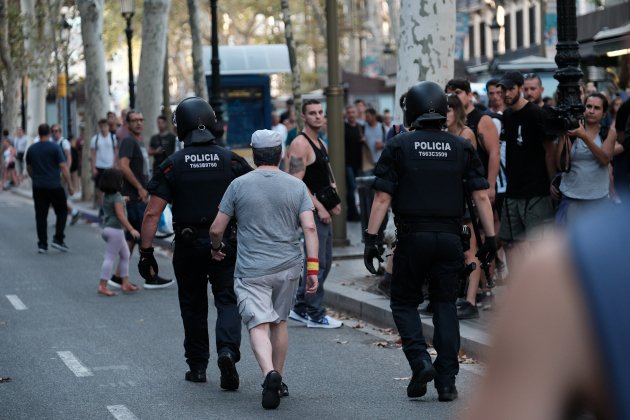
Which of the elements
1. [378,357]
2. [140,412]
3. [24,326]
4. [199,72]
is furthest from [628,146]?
[199,72]

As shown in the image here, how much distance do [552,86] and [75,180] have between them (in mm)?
14071

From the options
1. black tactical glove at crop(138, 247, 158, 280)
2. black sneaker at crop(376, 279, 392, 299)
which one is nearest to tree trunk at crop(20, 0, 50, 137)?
black sneaker at crop(376, 279, 392, 299)

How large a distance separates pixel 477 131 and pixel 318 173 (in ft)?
4.32

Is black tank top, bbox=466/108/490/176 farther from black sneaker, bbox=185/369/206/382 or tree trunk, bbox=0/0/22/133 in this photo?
tree trunk, bbox=0/0/22/133

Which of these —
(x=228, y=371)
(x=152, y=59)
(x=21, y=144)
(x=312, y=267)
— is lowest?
(x=228, y=371)

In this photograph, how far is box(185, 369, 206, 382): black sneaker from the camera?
8.45 m

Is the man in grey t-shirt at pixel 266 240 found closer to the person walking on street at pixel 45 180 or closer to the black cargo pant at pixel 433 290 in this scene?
the black cargo pant at pixel 433 290

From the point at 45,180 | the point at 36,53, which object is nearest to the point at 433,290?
the point at 45,180

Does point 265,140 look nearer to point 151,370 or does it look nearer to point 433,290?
point 433,290

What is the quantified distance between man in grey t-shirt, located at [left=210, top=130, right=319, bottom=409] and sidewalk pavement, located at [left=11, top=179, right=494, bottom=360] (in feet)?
4.03

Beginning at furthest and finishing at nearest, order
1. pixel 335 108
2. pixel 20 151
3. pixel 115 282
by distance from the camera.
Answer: pixel 20 151 < pixel 335 108 < pixel 115 282

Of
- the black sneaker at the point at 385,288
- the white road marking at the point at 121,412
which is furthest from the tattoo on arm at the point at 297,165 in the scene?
the white road marking at the point at 121,412

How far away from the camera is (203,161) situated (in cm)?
833

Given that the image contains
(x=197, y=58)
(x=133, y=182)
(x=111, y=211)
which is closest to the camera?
(x=111, y=211)
